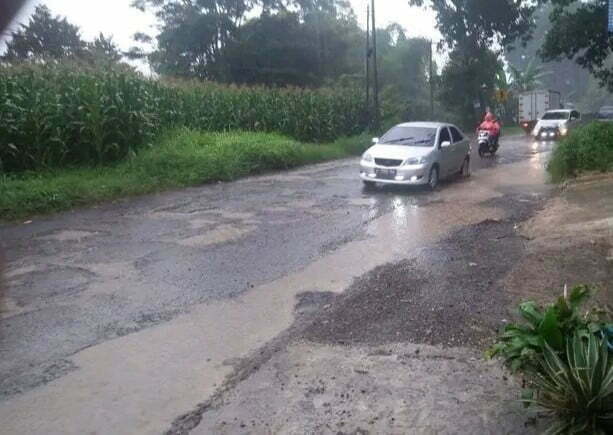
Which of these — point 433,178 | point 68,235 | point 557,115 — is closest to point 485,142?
point 433,178

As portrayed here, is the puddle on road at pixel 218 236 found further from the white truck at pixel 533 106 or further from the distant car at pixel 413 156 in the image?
the white truck at pixel 533 106

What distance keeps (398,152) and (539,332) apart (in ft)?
34.7

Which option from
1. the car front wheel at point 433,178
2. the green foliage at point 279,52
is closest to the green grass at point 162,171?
the car front wheel at point 433,178

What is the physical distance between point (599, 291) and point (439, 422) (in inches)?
113

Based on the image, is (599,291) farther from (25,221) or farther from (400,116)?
(400,116)

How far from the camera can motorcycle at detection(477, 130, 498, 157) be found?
21.6 m

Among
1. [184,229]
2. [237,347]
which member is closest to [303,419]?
[237,347]

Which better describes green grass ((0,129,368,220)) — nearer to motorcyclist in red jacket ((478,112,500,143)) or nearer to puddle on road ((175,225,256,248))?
puddle on road ((175,225,256,248))

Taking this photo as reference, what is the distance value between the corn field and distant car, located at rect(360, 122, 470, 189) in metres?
6.10

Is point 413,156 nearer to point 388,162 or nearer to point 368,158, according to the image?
point 388,162

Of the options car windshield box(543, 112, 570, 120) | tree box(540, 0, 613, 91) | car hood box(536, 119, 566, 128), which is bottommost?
car hood box(536, 119, 566, 128)

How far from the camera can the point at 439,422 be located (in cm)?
380

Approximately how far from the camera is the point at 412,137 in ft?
48.2

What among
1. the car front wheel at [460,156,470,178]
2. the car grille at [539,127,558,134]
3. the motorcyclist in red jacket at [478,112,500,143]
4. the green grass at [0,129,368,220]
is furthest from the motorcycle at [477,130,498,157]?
the car grille at [539,127,558,134]
